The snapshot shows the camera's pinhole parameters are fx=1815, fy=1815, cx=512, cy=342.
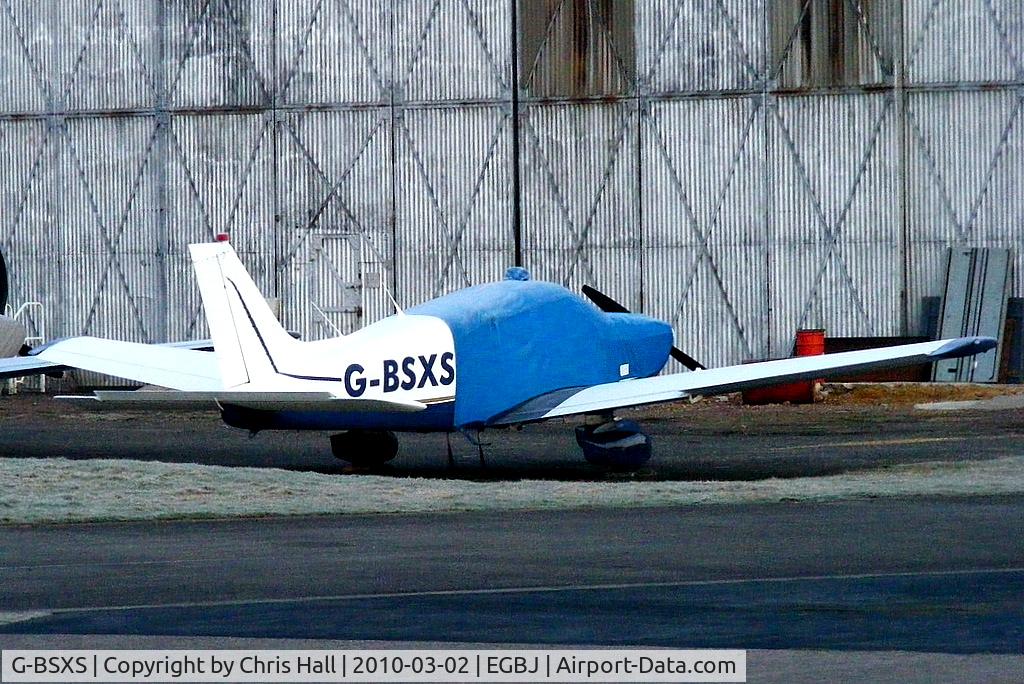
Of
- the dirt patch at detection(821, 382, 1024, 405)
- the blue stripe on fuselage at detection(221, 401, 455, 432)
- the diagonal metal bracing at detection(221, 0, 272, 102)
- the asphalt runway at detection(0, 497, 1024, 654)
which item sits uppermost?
the diagonal metal bracing at detection(221, 0, 272, 102)

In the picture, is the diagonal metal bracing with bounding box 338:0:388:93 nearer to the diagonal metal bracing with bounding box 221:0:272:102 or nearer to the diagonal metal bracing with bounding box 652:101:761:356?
the diagonal metal bracing with bounding box 221:0:272:102

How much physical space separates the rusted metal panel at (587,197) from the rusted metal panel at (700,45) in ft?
4.39

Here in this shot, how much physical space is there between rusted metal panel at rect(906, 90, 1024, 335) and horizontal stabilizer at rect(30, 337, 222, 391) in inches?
943

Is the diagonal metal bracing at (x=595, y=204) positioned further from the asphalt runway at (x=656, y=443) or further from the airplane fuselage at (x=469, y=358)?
the airplane fuselage at (x=469, y=358)

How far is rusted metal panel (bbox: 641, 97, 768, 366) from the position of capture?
45281 mm

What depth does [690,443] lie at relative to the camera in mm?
29469

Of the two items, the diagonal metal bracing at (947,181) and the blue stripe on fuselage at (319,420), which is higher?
the diagonal metal bracing at (947,181)

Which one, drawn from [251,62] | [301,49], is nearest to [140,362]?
[301,49]

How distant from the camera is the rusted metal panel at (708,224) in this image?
45.3m

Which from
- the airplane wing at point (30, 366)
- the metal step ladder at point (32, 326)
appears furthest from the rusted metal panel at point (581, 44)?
the airplane wing at point (30, 366)

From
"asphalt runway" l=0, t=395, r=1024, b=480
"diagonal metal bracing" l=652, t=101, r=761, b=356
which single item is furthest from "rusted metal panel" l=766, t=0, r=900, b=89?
"asphalt runway" l=0, t=395, r=1024, b=480

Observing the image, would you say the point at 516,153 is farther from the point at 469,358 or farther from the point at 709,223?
the point at 469,358

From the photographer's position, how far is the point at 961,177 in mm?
→ 44531

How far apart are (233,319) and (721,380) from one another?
A: 6133mm
